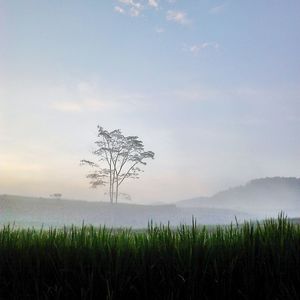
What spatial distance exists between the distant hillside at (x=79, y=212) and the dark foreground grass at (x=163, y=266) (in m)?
33.4

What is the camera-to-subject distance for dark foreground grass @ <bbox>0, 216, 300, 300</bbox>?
13.8 ft

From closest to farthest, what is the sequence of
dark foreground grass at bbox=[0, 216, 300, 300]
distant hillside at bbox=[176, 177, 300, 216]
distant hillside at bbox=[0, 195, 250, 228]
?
dark foreground grass at bbox=[0, 216, 300, 300], distant hillside at bbox=[0, 195, 250, 228], distant hillside at bbox=[176, 177, 300, 216]

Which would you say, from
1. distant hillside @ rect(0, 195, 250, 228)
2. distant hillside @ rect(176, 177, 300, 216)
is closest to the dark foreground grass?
distant hillside @ rect(0, 195, 250, 228)

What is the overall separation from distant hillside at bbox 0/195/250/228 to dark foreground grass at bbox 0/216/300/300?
33.4m

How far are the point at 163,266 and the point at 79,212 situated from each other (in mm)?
42213

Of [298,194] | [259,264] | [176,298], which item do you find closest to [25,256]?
[176,298]

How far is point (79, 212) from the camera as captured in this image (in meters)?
45.7

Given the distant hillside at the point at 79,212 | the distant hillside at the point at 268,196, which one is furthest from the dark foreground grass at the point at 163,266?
the distant hillside at the point at 268,196

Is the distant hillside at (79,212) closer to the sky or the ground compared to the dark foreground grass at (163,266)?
closer to the sky

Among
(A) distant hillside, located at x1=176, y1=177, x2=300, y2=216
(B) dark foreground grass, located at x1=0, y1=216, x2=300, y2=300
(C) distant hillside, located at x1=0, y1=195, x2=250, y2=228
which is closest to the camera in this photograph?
(B) dark foreground grass, located at x1=0, y1=216, x2=300, y2=300

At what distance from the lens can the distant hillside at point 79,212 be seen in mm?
41031

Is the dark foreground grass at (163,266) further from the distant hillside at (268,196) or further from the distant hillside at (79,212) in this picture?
the distant hillside at (268,196)

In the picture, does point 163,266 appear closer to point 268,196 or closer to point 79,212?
point 79,212

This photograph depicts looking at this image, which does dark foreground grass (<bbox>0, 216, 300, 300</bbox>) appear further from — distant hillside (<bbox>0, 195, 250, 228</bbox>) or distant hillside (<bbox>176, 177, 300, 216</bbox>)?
distant hillside (<bbox>176, 177, 300, 216</bbox>)
